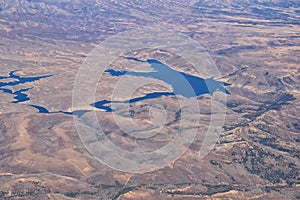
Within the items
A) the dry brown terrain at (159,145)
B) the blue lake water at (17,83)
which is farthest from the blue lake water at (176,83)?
the blue lake water at (17,83)

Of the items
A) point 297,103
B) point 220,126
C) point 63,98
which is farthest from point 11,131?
point 297,103

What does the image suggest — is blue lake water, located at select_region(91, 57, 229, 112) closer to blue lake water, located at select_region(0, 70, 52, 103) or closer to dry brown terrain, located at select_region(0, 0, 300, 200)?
dry brown terrain, located at select_region(0, 0, 300, 200)

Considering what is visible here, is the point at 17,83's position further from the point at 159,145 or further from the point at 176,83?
the point at 159,145

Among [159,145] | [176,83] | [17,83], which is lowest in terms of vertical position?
[17,83]

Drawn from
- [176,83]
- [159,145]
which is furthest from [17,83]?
[159,145]

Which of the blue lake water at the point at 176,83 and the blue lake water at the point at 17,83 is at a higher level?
the blue lake water at the point at 176,83

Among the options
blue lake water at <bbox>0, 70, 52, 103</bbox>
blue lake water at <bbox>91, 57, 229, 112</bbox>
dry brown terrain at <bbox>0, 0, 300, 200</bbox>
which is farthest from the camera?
blue lake water at <bbox>91, 57, 229, 112</bbox>

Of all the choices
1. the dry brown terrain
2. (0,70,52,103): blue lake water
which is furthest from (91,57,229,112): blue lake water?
(0,70,52,103): blue lake water

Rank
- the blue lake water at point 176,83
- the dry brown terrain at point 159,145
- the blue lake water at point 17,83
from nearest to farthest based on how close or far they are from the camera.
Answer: the dry brown terrain at point 159,145
the blue lake water at point 17,83
the blue lake water at point 176,83

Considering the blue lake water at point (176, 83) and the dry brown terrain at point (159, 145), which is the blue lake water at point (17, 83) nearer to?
the dry brown terrain at point (159, 145)

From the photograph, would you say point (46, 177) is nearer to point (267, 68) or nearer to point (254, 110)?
point (254, 110)
